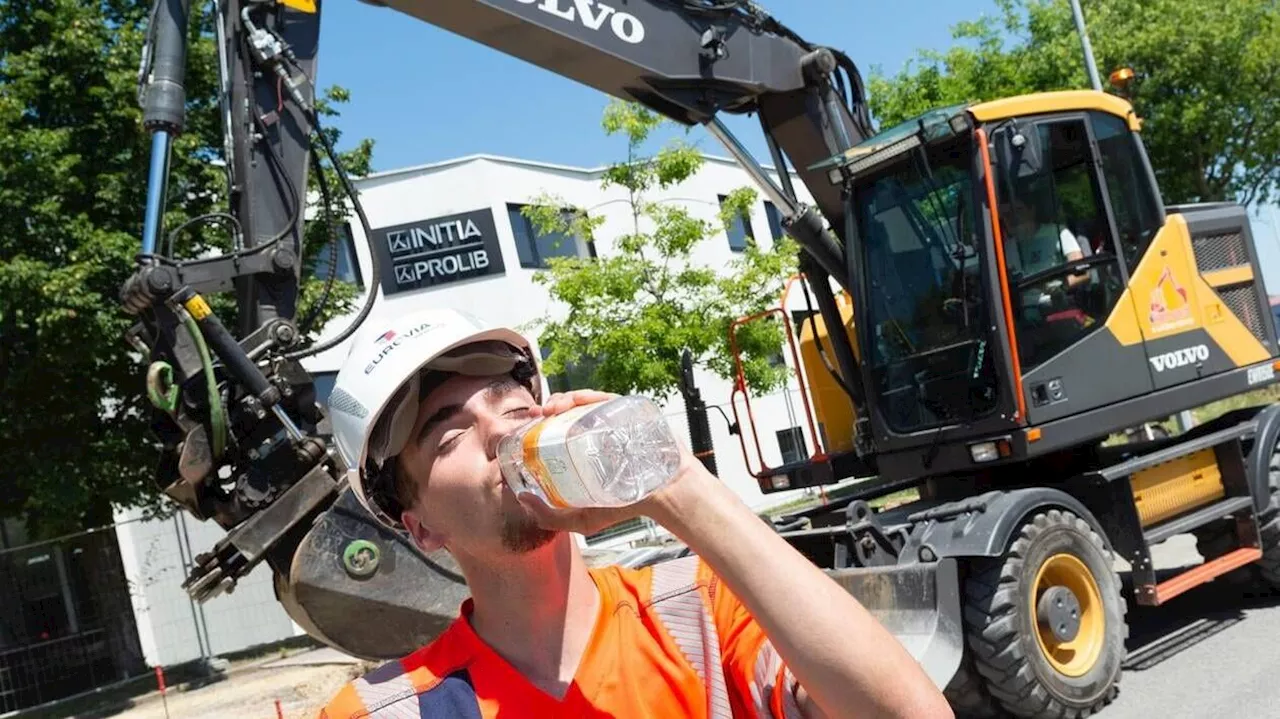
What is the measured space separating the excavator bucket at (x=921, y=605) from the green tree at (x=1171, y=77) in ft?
62.4

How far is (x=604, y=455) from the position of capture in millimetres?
1672

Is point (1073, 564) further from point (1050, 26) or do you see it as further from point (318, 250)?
point (1050, 26)

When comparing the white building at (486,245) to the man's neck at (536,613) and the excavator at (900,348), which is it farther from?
the man's neck at (536,613)

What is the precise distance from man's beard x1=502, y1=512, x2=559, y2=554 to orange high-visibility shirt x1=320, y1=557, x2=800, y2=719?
189mm

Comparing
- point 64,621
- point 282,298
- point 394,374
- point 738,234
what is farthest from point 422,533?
point 738,234

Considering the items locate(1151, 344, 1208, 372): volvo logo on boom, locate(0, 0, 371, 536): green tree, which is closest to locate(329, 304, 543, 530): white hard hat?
locate(1151, 344, 1208, 372): volvo logo on boom

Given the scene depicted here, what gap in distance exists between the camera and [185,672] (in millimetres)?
16438

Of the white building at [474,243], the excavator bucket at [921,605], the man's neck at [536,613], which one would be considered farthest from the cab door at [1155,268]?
the white building at [474,243]

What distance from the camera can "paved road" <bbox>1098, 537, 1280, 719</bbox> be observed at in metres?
5.77

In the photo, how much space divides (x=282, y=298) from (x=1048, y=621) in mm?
4023

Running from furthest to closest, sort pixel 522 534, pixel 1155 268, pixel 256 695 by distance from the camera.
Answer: pixel 256 695 → pixel 1155 268 → pixel 522 534

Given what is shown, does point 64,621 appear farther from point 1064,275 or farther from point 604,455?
point 604,455

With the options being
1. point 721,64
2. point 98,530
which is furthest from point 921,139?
point 98,530

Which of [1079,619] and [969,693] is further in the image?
[1079,619]
